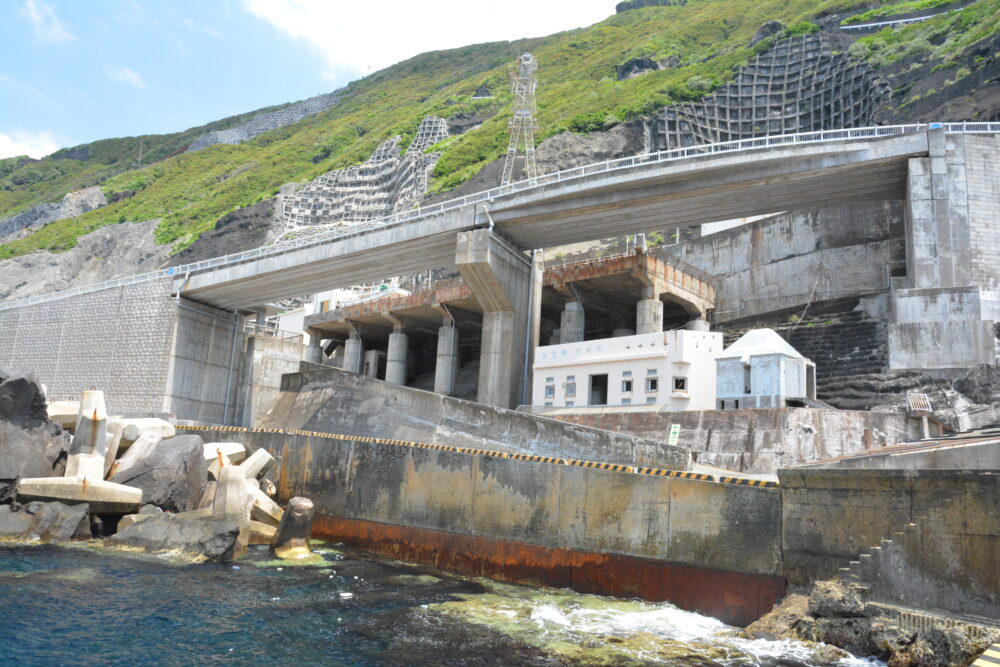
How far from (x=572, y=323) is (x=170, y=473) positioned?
25.8 m

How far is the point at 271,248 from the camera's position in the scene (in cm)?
3953

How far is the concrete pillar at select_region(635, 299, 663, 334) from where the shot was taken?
3653 centimetres

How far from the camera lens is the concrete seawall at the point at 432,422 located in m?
18.5

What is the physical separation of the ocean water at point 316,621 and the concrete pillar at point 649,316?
2436cm

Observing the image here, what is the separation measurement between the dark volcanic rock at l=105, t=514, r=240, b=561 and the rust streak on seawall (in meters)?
3.51

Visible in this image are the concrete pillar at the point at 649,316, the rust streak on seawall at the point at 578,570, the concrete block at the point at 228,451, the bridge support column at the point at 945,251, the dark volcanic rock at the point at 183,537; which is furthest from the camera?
the concrete pillar at the point at 649,316

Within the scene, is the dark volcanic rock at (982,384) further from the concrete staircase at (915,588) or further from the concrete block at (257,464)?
the concrete block at (257,464)

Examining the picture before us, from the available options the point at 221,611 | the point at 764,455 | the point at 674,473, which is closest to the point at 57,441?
the point at 221,611

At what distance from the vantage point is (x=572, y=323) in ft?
131

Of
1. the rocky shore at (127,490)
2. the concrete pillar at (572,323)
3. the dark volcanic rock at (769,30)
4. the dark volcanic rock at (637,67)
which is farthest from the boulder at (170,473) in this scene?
the dark volcanic rock at (637,67)

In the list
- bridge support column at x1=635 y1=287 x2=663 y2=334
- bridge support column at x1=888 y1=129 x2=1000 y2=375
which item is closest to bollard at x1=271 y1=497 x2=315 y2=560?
bridge support column at x1=888 y1=129 x2=1000 y2=375

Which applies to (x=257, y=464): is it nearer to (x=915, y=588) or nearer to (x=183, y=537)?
(x=183, y=537)

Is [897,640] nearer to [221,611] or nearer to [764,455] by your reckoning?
[221,611]

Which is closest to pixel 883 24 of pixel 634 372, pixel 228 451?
pixel 634 372
